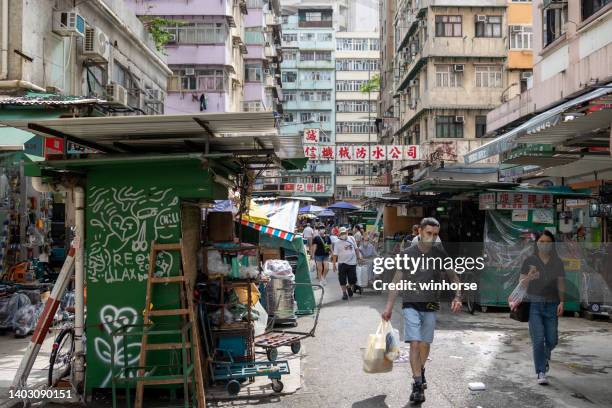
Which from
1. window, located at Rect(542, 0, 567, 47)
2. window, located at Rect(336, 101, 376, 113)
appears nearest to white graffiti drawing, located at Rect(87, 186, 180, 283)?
window, located at Rect(542, 0, 567, 47)

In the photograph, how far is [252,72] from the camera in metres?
40.1

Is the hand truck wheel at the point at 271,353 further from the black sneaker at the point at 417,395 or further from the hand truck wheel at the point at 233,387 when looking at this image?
the black sneaker at the point at 417,395

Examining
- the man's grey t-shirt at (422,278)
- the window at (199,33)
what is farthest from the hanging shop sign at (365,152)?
the man's grey t-shirt at (422,278)

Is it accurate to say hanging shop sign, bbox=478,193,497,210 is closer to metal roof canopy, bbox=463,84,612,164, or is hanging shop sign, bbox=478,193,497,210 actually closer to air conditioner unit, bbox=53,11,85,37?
metal roof canopy, bbox=463,84,612,164

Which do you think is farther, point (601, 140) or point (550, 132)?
point (601, 140)

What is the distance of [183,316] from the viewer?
21.8 feet

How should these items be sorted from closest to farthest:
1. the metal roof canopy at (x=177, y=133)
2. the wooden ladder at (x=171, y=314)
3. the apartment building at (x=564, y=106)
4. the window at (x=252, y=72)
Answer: the metal roof canopy at (x=177, y=133) < the wooden ladder at (x=171, y=314) < the apartment building at (x=564, y=106) < the window at (x=252, y=72)

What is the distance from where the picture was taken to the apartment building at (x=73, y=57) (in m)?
10.5

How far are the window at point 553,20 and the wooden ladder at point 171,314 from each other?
13258mm

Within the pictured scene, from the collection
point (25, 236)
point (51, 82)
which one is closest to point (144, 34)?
point (51, 82)

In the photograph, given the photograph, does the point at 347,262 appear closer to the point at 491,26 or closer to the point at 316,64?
the point at 491,26

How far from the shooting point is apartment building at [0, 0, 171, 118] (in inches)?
415

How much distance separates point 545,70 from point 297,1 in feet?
227

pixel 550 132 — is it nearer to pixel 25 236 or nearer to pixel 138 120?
pixel 138 120
